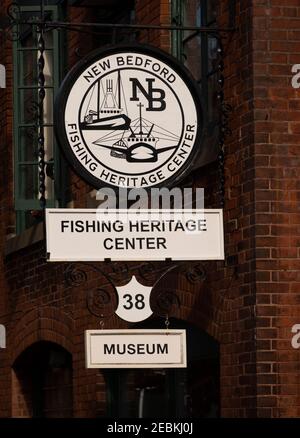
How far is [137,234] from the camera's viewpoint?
10688 millimetres

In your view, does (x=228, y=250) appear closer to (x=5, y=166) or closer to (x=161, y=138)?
(x=161, y=138)

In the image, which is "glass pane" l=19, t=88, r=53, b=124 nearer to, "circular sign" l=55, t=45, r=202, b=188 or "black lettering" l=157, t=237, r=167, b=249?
"circular sign" l=55, t=45, r=202, b=188

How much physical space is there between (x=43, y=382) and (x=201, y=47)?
20.1 feet

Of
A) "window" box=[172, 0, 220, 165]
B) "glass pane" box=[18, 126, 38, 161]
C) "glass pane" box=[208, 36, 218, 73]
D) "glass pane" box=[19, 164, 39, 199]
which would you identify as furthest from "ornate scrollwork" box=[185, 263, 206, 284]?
"glass pane" box=[18, 126, 38, 161]

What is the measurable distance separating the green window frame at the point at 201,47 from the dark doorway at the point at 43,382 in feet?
14.6

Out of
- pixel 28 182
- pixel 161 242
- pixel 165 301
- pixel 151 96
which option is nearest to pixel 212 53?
pixel 151 96

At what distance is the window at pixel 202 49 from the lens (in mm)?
12828

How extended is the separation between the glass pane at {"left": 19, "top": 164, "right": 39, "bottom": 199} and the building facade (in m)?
0.02

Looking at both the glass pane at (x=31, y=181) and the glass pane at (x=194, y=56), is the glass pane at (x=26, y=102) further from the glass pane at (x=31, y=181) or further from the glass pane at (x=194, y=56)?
the glass pane at (x=194, y=56)

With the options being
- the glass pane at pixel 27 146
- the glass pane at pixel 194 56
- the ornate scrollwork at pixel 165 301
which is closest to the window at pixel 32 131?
the glass pane at pixel 27 146

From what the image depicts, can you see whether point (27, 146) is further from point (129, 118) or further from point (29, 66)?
point (129, 118)

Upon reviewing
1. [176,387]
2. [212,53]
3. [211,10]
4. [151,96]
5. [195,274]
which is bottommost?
[176,387]

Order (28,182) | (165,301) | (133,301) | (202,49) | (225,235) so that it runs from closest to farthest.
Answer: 1. (133,301)
2. (165,301)
3. (225,235)
4. (202,49)
5. (28,182)

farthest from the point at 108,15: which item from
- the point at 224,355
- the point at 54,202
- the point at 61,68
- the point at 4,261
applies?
the point at 224,355
